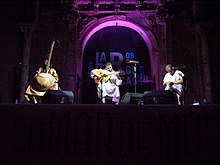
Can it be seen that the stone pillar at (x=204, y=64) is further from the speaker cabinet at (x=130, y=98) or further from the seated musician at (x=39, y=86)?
the seated musician at (x=39, y=86)

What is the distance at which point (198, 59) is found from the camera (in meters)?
10.3

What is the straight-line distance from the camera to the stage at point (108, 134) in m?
2.16

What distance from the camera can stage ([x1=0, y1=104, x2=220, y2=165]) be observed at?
7.07 ft

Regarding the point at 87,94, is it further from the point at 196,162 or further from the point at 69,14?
the point at 196,162

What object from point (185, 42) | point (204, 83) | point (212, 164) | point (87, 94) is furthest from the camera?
point (87, 94)

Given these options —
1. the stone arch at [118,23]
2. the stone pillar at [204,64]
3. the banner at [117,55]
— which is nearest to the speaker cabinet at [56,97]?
the stone arch at [118,23]

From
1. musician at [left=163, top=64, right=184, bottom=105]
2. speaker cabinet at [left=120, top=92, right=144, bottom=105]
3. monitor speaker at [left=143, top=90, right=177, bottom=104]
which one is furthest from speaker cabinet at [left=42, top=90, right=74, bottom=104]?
musician at [left=163, top=64, right=184, bottom=105]

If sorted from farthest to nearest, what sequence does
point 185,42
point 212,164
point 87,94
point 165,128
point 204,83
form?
1. point 87,94
2. point 185,42
3. point 204,83
4. point 165,128
5. point 212,164

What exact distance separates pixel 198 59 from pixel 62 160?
9792 mm

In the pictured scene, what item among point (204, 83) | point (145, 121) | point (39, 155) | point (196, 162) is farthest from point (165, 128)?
point (204, 83)

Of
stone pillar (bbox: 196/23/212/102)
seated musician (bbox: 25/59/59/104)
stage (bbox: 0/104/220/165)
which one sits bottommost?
stage (bbox: 0/104/220/165)

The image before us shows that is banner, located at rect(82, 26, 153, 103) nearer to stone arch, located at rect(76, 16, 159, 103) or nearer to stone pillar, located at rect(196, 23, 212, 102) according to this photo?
stone arch, located at rect(76, 16, 159, 103)

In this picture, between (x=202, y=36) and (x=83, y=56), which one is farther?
(x=83, y=56)

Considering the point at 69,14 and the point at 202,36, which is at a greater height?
the point at 69,14
